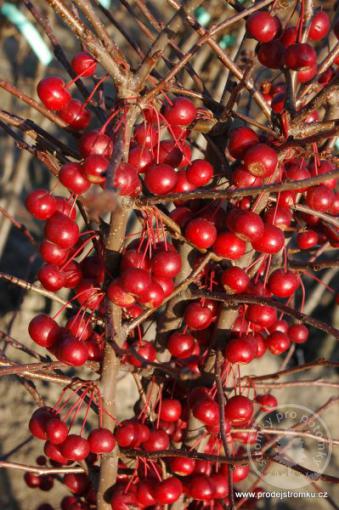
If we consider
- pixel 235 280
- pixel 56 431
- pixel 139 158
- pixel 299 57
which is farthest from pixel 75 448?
pixel 299 57

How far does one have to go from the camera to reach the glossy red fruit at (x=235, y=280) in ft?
3.22

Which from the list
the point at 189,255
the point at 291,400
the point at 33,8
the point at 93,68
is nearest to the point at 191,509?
the point at 189,255

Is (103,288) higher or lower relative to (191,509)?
higher

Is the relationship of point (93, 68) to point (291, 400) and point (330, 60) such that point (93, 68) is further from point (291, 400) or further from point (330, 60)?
point (291, 400)

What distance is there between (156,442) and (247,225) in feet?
1.61

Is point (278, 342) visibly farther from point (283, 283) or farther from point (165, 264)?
point (165, 264)

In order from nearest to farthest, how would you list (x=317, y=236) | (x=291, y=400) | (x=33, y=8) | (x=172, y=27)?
(x=172, y=27) < (x=33, y=8) < (x=317, y=236) < (x=291, y=400)

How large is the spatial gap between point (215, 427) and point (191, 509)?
351 millimetres

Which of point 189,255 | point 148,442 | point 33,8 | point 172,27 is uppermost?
point 33,8

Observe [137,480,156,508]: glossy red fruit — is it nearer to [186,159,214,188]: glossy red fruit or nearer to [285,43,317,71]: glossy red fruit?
[186,159,214,188]: glossy red fruit

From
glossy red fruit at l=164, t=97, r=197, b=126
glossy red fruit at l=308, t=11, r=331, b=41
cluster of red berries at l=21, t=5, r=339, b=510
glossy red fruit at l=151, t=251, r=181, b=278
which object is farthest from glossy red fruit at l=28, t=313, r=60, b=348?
glossy red fruit at l=308, t=11, r=331, b=41

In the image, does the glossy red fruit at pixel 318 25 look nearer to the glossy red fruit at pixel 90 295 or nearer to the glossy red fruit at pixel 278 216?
the glossy red fruit at pixel 278 216

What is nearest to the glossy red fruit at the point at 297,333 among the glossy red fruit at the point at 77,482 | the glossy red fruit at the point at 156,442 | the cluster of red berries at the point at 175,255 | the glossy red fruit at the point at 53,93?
the cluster of red berries at the point at 175,255

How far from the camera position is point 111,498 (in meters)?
1.02
